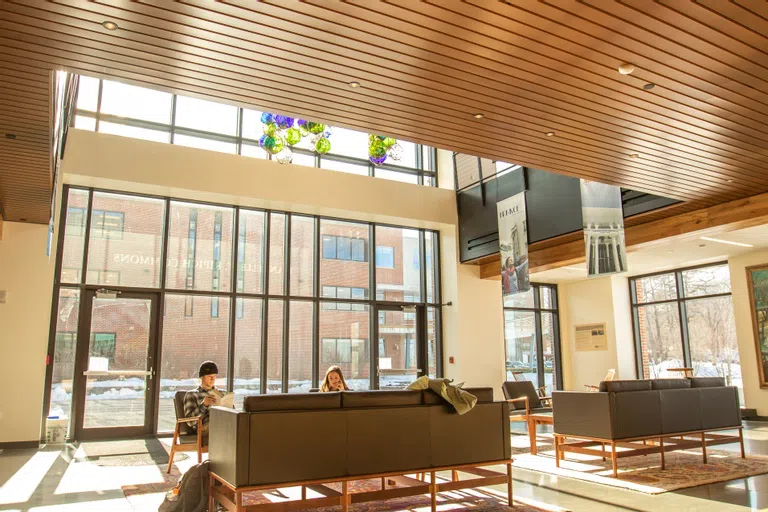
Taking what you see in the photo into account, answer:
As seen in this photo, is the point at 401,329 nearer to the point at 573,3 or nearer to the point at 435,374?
the point at 435,374

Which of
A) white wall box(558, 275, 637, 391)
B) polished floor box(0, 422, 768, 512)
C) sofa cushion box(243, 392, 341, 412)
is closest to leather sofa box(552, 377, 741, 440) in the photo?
polished floor box(0, 422, 768, 512)

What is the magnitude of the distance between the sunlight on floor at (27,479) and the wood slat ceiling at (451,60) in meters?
3.45

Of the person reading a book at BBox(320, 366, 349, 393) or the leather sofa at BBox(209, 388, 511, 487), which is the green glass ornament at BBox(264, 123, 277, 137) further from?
the leather sofa at BBox(209, 388, 511, 487)

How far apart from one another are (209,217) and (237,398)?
3.13 metres

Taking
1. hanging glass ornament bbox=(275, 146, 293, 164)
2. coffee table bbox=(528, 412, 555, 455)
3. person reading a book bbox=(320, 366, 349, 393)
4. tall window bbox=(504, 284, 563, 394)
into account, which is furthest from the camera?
tall window bbox=(504, 284, 563, 394)

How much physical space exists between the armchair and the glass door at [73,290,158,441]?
334cm

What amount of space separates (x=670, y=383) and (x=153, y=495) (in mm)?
5391

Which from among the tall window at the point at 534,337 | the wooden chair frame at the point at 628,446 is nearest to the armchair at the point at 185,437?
the wooden chair frame at the point at 628,446

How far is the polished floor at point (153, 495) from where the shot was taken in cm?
466

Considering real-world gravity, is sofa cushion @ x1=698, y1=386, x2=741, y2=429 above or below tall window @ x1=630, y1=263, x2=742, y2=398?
below

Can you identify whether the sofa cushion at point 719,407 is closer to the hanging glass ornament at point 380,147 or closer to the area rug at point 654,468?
the area rug at point 654,468

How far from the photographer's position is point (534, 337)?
14.1m

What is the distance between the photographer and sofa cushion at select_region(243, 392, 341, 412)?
4.00 metres

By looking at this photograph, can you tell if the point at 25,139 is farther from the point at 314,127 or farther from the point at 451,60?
the point at 451,60
